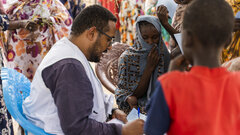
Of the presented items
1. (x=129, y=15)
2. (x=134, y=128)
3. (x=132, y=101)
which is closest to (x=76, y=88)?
(x=134, y=128)

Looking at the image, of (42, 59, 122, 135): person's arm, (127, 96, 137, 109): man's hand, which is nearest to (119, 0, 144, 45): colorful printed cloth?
(127, 96, 137, 109): man's hand

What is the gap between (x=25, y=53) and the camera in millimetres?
3125

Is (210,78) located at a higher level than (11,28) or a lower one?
higher

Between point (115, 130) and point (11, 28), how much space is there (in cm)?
201

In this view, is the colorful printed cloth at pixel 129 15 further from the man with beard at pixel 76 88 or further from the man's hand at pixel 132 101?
the man with beard at pixel 76 88

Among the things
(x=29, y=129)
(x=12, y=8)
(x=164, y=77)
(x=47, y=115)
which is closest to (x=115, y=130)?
(x=47, y=115)

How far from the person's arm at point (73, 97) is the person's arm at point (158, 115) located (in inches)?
16.1

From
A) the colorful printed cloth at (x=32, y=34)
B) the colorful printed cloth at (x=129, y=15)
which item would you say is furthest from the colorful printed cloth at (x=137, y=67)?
the colorful printed cloth at (x=129, y=15)

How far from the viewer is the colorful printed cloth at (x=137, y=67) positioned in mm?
2250

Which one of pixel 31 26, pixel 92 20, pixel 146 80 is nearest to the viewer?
pixel 92 20

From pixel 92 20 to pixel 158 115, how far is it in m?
0.78

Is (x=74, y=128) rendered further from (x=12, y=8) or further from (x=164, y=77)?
(x=12, y=8)

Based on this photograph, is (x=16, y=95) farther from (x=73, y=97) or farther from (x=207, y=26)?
(x=207, y=26)

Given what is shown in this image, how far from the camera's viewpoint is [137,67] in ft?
7.61
